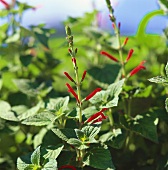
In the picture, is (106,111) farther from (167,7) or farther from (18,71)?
(18,71)

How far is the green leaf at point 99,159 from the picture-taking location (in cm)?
57

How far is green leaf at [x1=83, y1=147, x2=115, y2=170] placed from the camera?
570 mm

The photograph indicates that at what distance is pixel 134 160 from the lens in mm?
774

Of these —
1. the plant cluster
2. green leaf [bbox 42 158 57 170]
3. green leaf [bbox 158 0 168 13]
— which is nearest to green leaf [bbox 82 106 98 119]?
the plant cluster

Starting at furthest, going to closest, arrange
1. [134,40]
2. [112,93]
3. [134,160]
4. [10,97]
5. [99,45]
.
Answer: [134,40]
[99,45]
[10,97]
[134,160]
[112,93]

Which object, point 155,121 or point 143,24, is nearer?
point 155,121

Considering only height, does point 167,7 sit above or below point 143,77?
above

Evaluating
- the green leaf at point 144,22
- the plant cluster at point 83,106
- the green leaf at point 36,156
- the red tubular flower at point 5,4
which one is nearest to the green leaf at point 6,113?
the plant cluster at point 83,106

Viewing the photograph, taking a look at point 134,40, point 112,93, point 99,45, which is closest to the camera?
point 112,93

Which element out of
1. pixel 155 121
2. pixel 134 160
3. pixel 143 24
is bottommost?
pixel 134 160

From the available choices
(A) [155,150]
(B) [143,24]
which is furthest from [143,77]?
(A) [155,150]

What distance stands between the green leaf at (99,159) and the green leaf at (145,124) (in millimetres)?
96

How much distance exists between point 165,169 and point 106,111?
0.14 meters

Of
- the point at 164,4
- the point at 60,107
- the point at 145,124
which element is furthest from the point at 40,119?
the point at 164,4
